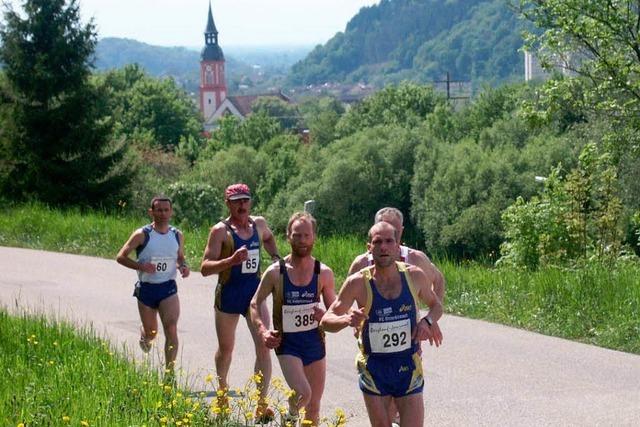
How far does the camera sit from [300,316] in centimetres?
806

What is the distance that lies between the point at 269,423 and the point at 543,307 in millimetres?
6009

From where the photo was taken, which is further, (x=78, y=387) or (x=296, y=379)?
(x=78, y=387)

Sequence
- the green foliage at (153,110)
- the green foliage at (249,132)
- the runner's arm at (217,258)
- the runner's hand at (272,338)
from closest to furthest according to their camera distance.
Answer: the runner's hand at (272,338) < the runner's arm at (217,258) < the green foliage at (153,110) < the green foliage at (249,132)

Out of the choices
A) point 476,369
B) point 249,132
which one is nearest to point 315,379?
point 476,369

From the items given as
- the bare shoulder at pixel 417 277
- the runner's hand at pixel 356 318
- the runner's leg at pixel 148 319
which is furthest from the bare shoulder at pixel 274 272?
the runner's leg at pixel 148 319

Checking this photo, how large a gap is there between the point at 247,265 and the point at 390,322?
8.67ft

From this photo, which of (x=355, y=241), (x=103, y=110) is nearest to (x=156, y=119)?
(x=103, y=110)

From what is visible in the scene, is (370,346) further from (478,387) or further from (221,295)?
(478,387)

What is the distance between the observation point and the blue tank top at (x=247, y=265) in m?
9.56

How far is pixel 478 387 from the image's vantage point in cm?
1068

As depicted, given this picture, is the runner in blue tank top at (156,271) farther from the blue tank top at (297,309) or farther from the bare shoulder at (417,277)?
the bare shoulder at (417,277)

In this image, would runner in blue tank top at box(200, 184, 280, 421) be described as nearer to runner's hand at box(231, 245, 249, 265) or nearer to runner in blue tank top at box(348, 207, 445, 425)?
runner's hand at box(231, 245, 249, 265)

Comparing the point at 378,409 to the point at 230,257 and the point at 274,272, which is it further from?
the point at 230,257

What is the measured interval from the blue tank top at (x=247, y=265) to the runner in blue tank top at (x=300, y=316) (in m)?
1.37
